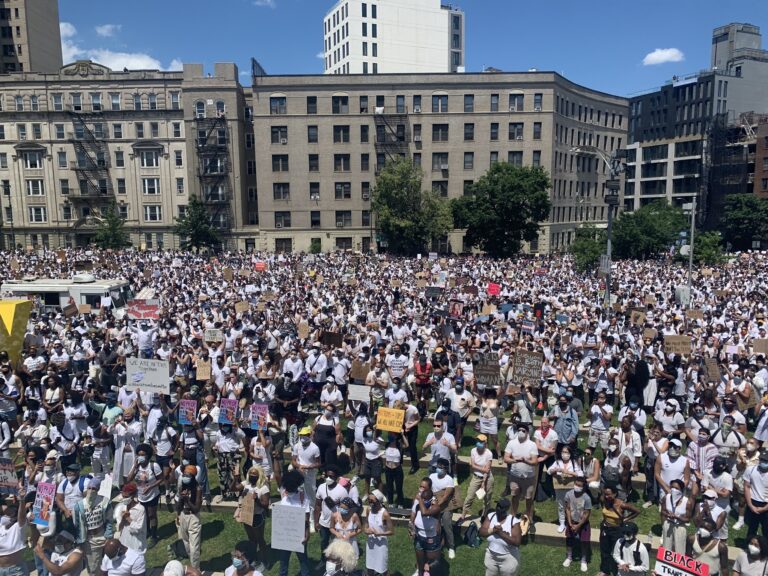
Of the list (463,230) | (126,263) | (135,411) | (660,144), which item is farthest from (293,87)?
(660,144)

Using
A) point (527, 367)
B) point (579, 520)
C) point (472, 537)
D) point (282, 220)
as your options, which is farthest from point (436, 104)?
point (579, 520)

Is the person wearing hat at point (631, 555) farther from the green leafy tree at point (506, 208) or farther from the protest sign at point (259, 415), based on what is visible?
the green leafy tree at point (506, 208)

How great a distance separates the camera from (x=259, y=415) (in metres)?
10.5

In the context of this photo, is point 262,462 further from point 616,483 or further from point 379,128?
point 379,128

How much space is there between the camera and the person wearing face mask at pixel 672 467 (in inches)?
337

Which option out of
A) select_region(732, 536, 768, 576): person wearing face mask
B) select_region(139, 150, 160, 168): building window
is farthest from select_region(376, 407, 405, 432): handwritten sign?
select_region(139, 150, 160, 168): building window

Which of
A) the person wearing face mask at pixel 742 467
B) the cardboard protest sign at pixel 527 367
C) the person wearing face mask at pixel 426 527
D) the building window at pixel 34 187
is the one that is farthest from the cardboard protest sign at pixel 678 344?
the building window at pixel 34 187

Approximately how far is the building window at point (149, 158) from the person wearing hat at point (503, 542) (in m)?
63.8

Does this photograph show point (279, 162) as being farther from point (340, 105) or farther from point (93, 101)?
point (93, 101)

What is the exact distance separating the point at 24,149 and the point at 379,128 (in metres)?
38.0

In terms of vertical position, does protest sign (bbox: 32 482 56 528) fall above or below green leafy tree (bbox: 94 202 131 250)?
below

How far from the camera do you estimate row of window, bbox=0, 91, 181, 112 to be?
62.4m

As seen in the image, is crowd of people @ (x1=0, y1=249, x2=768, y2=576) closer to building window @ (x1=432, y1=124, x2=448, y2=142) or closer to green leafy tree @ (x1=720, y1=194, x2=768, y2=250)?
building window @ (x1=432, y1=124, x2=448, y2=142)

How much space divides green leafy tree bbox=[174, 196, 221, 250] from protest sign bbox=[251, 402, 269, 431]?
49.1 m
